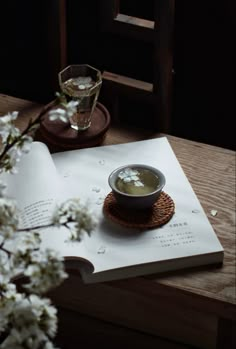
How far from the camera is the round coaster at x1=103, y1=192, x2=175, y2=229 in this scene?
1125 millimetres

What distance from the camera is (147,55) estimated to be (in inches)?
59.1

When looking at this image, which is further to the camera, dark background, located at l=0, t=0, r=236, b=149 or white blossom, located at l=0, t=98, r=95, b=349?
dark background, located at l=0, t=0, r=236, b=149

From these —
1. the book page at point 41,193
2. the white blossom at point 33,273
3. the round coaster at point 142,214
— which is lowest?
the round coaster at point 142,214

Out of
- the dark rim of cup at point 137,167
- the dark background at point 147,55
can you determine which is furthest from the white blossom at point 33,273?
the dark background at point 147,55

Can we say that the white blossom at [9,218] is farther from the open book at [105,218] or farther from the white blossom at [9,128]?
the open book at [105,218]

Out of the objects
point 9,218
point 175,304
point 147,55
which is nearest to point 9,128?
point 9,218

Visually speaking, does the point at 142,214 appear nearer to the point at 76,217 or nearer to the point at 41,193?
the point at 41,193

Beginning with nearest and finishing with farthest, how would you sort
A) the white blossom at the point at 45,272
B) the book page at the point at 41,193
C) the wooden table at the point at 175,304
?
the white blossom at the point at 45,272, the book page at the point at 41,193, the wooden table at the point at 175,304

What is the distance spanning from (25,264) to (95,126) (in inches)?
27.8

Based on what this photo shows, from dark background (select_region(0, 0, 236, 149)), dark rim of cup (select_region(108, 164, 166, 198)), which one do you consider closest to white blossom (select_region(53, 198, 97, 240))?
dark rim of cup (select_region(108, 164, 166, 198))

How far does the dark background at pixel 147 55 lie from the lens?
4.72 ft

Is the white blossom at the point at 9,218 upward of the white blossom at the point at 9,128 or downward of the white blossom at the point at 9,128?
downward

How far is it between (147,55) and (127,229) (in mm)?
477

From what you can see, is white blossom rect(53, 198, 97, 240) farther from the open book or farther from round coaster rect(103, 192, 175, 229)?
round coaster rect(103, 192, 175, 229)
